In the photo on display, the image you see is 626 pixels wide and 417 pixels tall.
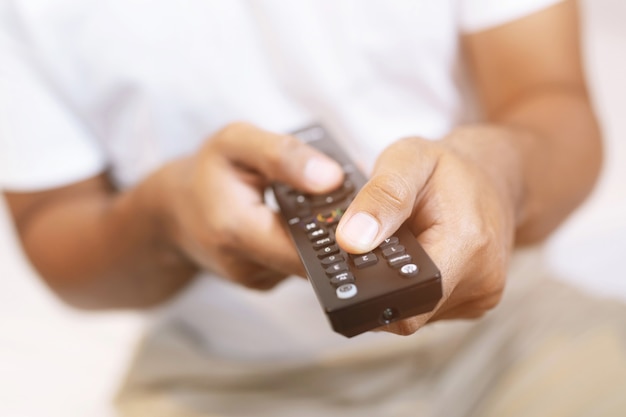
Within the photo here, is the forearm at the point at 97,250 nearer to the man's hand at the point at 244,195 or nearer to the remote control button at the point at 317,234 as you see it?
the man's hand at the point at 244,195

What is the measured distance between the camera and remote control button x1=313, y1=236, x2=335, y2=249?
382mm

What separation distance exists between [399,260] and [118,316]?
586mm

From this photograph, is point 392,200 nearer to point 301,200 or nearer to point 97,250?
point 301,200

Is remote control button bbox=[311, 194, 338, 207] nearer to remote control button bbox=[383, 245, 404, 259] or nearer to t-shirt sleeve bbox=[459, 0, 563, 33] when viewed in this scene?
remote control button bbox=[383, 245, 404, 259]

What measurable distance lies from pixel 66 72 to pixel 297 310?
26 cm

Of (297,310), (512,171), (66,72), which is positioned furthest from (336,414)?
(66,72)

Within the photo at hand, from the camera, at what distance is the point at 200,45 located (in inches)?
23.0

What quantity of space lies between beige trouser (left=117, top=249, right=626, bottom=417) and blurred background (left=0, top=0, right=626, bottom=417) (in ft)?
0.41

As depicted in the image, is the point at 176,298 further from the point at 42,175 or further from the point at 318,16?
the point at 318,16

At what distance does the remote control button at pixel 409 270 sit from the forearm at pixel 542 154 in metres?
0.13

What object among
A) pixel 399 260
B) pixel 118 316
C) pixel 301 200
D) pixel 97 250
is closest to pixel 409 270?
pixel 399 260

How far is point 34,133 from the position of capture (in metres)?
0.61

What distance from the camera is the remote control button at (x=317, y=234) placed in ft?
1.29

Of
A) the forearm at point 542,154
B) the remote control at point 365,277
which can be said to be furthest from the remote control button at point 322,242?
the forearm at point 542,154
